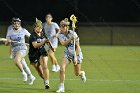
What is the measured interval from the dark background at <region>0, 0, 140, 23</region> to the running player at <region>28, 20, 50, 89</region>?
2393 centimetres

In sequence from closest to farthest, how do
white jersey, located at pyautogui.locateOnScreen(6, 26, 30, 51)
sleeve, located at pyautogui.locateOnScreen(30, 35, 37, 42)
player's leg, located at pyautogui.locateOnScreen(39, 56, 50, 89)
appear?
player's leg, located at pyautogui.locateOnScreen(39, 56, 50, 89) < sleeve, located at pyautogui.locateOnScreen(30, 35, 37, 42) < white jersey, located at pyautogui.locateOnScreen(6, 26, 30, 51)

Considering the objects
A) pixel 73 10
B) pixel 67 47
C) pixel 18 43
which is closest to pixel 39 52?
pixel 67 47

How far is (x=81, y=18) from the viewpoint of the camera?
39.9 metres

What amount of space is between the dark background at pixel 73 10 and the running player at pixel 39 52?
2393 cm

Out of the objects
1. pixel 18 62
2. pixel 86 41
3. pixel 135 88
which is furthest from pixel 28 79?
pixel 86 41

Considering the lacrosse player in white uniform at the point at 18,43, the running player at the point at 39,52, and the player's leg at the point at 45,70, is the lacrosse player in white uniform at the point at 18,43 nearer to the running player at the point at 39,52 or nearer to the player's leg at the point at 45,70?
the running player at the point at 39,52

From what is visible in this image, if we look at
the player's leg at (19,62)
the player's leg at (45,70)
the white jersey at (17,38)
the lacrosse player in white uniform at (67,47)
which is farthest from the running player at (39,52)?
the white jersey at (17,38)

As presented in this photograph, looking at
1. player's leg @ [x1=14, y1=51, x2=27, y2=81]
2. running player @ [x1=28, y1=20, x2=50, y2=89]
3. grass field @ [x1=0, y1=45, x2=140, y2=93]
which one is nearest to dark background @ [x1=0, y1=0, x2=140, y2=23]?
grass field @ [x1=0, y1=45, x2=140, y2=93]

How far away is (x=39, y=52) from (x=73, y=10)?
2421 centimetres

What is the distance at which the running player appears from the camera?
15.3 m

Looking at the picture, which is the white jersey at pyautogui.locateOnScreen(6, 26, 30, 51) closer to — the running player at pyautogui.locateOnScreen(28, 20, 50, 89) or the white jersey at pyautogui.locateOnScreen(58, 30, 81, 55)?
the running player at pyautogui.locateOnScreen(28, 20, 50, 89)

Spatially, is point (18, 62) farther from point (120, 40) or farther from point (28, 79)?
point (120, 40)

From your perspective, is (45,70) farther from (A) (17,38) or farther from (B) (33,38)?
(A) (17,38)

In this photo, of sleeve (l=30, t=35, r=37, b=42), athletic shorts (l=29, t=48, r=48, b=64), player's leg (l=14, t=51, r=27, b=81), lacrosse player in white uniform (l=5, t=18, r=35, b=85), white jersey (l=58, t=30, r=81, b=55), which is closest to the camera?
white jersey (l=58, t=30, r=81, b=55)
